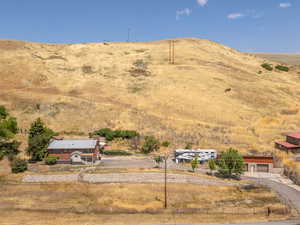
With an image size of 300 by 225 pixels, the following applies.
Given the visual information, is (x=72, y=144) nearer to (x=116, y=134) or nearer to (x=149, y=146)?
(x=116, y=134)

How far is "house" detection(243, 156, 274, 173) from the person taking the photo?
54.6 meters

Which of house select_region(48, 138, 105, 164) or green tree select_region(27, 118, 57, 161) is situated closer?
house select_region(48, 138, 105, 164)

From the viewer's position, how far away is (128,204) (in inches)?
1517

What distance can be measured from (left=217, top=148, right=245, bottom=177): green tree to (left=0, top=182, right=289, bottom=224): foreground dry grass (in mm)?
5133

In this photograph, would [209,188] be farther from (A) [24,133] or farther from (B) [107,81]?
(B) [107,81]

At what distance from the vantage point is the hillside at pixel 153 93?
252 ft

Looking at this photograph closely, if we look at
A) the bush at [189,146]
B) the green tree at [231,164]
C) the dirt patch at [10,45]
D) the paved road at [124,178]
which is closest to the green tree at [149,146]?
the bush at [189,146]

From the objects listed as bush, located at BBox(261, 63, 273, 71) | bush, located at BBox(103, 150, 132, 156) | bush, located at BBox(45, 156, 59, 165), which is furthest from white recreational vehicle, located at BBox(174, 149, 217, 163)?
bush, located at BBox(261, 63, 273, 71)

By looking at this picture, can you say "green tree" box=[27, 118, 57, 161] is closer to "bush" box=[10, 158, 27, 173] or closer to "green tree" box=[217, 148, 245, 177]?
"bush" box=[10, 158, 27, 173]

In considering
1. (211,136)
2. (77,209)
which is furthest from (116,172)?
(211,136)

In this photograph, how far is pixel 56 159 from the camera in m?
54.2

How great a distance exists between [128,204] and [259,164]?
3158 centimetres

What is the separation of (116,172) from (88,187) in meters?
6.96

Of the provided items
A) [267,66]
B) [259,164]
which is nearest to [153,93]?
[259,164]
